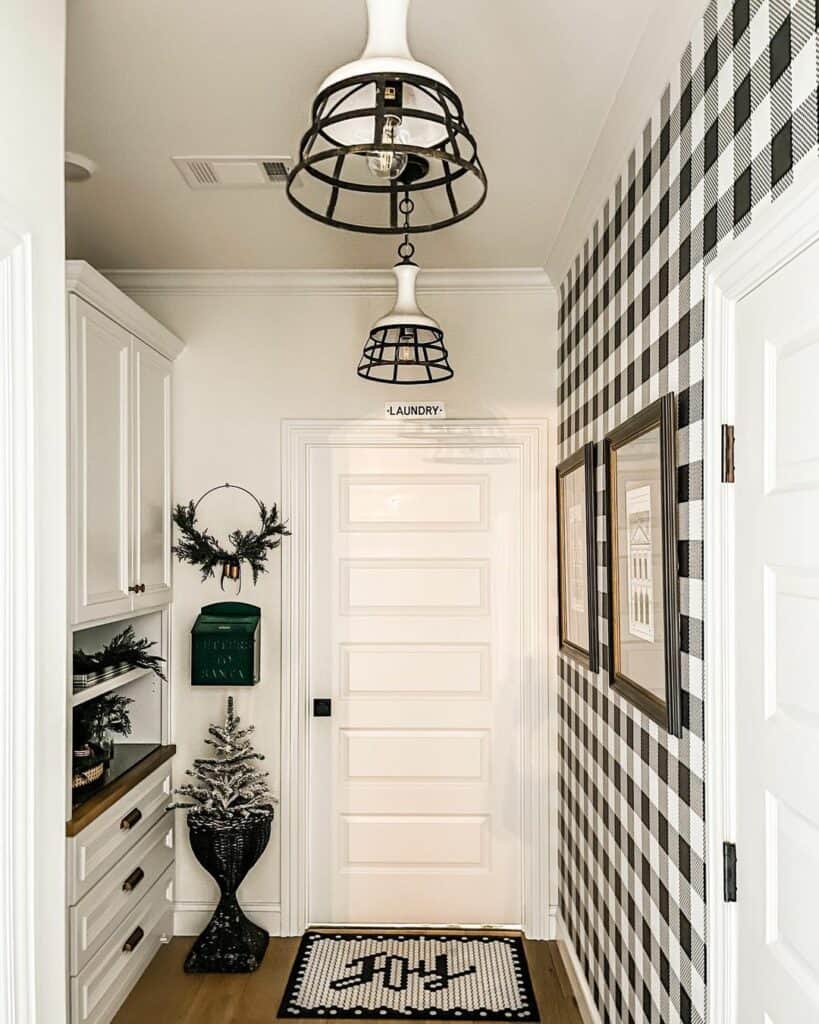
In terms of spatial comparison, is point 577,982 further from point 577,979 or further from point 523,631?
point 523,631

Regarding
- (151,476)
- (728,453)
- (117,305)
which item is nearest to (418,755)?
(151,476)

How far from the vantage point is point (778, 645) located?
1.58 metres

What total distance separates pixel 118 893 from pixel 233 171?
2.38m

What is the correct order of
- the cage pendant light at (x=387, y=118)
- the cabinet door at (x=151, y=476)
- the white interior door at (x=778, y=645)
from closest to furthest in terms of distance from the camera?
the cage pendant light at (x=387, y=118) < the white interior door at (x=778, y=645) < the cabinet door at (x=151, y=476)

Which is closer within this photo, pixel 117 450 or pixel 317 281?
pixel 117 450

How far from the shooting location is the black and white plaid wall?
159cm

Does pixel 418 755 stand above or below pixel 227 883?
above

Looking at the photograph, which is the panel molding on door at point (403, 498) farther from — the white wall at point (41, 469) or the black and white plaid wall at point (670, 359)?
the white wall at point (41, 469)

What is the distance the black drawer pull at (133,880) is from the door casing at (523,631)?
667mm

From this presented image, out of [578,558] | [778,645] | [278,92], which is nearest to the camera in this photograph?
[778,645]

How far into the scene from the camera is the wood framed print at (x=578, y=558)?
307 centimetres

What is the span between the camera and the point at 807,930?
1.47 meters

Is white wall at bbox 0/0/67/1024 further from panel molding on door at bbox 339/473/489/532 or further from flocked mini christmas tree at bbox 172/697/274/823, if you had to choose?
panel molding on door at bbox 339/473/489/532

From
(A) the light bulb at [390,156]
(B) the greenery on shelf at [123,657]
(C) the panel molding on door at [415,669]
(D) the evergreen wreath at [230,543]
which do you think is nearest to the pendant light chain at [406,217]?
(A) the light bulb at [390,156]
